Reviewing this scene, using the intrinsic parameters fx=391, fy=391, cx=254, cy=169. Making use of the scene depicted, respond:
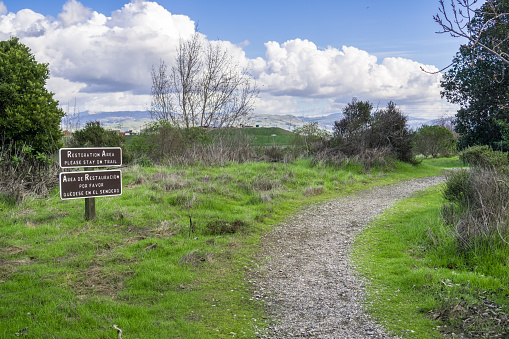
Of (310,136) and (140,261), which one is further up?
(310,136)

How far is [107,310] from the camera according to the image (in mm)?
4469

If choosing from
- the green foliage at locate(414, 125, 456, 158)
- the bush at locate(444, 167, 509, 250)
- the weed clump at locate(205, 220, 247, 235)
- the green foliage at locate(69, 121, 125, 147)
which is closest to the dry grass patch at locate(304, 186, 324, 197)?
the weed clump at locate(205, 220, 247, 235)

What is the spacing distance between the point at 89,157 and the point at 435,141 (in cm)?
2963

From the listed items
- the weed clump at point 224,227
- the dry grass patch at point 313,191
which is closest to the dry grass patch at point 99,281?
the weed clump at point 224,227

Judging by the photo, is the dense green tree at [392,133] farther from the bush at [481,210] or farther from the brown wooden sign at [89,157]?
the brown wooden sign at [89,157]

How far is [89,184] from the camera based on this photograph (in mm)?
8125

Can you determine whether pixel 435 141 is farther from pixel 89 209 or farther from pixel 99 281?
pixel 99 281

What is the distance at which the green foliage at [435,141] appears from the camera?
1224 inches

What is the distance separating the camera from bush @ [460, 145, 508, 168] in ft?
40.6

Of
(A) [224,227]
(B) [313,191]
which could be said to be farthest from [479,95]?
(A) [224,227]

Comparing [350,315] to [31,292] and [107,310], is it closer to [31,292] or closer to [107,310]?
[107,310]

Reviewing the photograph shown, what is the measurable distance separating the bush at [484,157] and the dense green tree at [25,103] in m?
12.4

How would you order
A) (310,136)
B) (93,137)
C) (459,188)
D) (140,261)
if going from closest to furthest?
(140,261)
(459,188)
(93,137)
(310,136)

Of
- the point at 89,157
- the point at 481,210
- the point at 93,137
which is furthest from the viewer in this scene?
the point at 93,137
